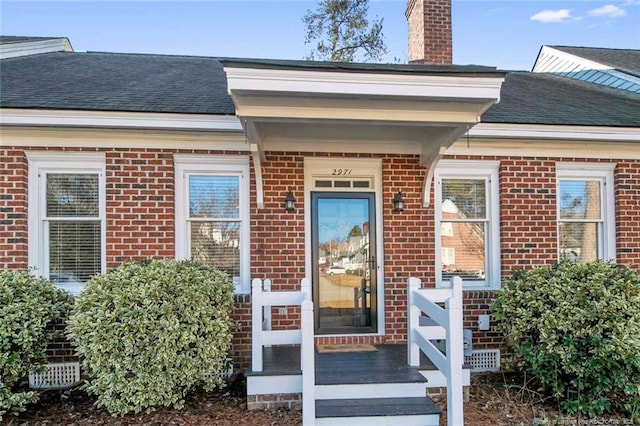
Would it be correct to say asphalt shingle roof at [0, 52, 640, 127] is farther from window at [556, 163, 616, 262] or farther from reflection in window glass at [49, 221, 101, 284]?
reflection in window glass at [49, 221, 101, 284]

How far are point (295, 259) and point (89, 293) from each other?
2.25m

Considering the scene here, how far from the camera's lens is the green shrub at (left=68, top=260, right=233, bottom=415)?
3.50 meters

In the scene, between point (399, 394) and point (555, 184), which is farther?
point (555, 184)

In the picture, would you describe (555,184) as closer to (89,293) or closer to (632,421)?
(632,421)

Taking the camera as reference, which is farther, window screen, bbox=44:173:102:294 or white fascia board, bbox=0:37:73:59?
white fascia board, bbox=0:37:73:59

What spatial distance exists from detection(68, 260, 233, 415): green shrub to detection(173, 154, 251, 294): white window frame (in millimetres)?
1128

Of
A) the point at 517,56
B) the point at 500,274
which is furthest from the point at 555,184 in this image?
the point at 517,56

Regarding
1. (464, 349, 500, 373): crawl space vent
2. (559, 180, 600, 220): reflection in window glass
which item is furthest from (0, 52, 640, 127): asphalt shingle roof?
(464, 349, 500, 373): crawl space vent

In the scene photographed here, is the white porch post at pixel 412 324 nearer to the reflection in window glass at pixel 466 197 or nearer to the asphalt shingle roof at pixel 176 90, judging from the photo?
the reflection in window glass at pixel 466 197

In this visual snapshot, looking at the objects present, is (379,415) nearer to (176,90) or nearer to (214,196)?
(214,196)

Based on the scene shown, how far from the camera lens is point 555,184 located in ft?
17.2

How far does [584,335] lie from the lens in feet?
12.6

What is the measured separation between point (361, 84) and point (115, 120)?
2844 millimetres

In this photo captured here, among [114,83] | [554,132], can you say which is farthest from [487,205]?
[114,83]
